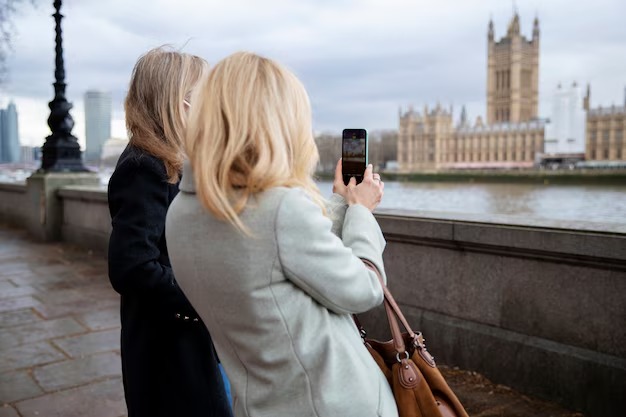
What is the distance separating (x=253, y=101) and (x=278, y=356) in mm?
554

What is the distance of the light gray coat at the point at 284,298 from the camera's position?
1.27 m

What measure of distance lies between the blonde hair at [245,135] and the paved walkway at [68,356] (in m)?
2.59

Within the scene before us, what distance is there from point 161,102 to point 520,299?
8.44ft

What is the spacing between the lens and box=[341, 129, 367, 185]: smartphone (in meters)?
1.64

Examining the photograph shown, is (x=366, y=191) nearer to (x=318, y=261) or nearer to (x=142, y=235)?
(x=318, y=261)

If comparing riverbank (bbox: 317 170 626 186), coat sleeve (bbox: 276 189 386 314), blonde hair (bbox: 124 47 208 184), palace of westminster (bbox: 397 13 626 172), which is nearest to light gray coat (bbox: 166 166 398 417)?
coat sleeve (bbox: 276 189 386 314)

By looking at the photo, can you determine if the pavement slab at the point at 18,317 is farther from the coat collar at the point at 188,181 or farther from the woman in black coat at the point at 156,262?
the coat collar at the point at 188,181

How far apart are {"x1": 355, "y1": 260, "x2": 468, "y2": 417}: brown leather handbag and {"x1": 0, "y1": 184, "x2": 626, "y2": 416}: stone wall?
6.75 feet

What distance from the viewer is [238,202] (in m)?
1.26

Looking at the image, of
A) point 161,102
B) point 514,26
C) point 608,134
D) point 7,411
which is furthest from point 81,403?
point 514,26

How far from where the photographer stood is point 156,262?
6.28 ft

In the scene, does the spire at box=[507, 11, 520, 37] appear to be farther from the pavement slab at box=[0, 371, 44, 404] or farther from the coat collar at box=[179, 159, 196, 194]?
the coat collar at box=[179, 159, 196, 194]

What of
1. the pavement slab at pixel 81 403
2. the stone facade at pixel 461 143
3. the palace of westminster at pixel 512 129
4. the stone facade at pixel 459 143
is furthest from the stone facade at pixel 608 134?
the pavement slab at pixel 81 403

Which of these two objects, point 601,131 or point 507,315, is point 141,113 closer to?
point 507,315
